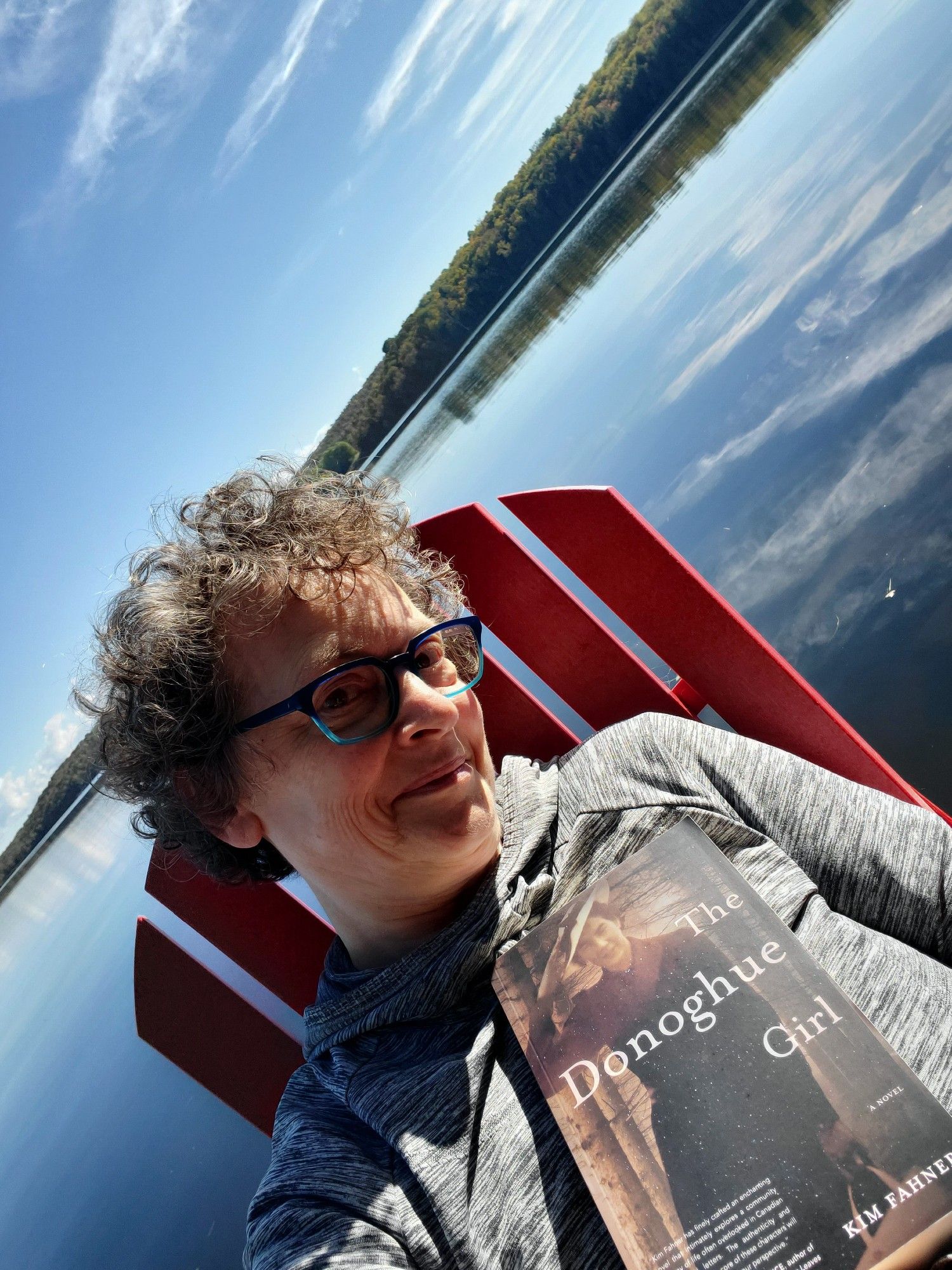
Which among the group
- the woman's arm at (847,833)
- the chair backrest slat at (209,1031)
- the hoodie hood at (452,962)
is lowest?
the woman's arm at (847,833)

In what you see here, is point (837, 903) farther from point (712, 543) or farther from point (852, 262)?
point (852, 262)

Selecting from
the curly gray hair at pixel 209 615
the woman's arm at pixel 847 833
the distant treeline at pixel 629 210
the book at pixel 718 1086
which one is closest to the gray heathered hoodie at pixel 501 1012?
the woman's arm at pixel 847 833

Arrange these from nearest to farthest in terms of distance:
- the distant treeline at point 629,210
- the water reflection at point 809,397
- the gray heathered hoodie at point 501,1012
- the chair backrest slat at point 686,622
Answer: the gray heathered hoodie at point 501,1012, the chair backrest slat at point 686,622, the water reflection at point 809,397, the distant treeline at point 629,210

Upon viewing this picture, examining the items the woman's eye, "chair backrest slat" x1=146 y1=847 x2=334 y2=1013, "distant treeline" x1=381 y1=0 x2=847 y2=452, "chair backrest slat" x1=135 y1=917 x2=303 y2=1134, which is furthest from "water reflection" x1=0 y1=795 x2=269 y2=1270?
"distant treeline" x1=381 y1=0 x2=847 y2=452

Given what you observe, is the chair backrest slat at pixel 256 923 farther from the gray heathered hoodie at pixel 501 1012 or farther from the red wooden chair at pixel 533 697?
the gray heathered hoodie at pixel 501 1012

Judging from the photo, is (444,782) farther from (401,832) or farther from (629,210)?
(629,210)

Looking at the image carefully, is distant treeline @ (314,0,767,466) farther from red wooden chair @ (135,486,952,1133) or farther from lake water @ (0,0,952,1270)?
red wooden chair @ (135,486,952,1133)
